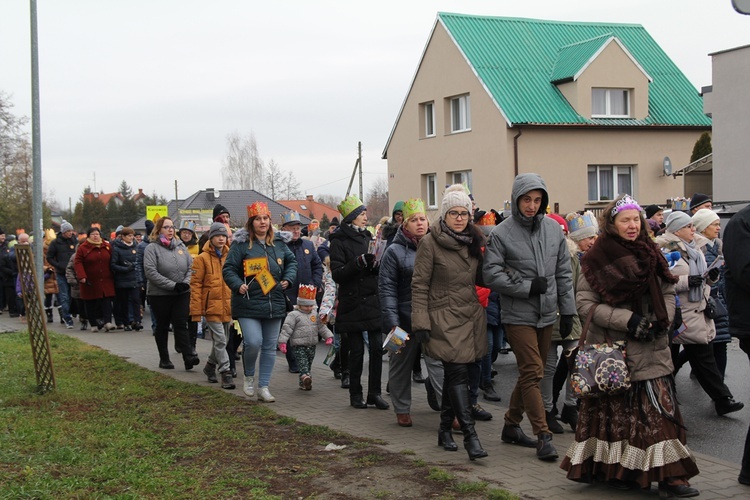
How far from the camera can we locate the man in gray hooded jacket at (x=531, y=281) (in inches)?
252

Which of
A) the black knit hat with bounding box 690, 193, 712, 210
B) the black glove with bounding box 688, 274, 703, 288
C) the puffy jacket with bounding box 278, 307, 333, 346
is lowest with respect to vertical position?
the puffy jacket with bounding box 278, 307, 333, 346

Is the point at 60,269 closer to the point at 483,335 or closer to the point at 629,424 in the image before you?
the point at 483,335

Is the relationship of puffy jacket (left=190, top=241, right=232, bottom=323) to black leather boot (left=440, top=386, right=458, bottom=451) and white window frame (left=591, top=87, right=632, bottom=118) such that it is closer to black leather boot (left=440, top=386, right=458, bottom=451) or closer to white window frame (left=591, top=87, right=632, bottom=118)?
black leather boot (left=440, top=386, right=458, bottom=451)

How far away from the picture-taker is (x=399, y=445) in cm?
701

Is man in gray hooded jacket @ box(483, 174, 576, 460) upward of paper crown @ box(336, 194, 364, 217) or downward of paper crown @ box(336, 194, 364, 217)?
downward

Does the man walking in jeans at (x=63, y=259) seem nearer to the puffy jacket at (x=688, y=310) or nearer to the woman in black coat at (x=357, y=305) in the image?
the woman in black coat at (x=357, y=305)

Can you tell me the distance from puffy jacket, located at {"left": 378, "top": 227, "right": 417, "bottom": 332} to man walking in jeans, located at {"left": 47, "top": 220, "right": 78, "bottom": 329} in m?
12.5

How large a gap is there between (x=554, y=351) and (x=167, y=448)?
337cm

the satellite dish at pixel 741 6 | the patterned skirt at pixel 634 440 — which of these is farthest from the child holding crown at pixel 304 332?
the satellite dish at pixel 741 6

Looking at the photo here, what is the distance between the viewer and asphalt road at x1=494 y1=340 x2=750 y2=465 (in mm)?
6992

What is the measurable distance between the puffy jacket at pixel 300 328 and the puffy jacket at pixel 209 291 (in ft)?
2.47

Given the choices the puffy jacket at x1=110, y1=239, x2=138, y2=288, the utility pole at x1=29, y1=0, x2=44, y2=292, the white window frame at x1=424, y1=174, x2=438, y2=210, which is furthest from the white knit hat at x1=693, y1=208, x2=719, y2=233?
the white window frame at x1=424, y1=174, x2=438, y2=210

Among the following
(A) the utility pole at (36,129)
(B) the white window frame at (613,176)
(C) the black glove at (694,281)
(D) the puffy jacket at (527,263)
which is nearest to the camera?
(D) the puffy jacket at (527,263)

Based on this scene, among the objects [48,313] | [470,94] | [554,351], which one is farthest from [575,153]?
[554,351]
